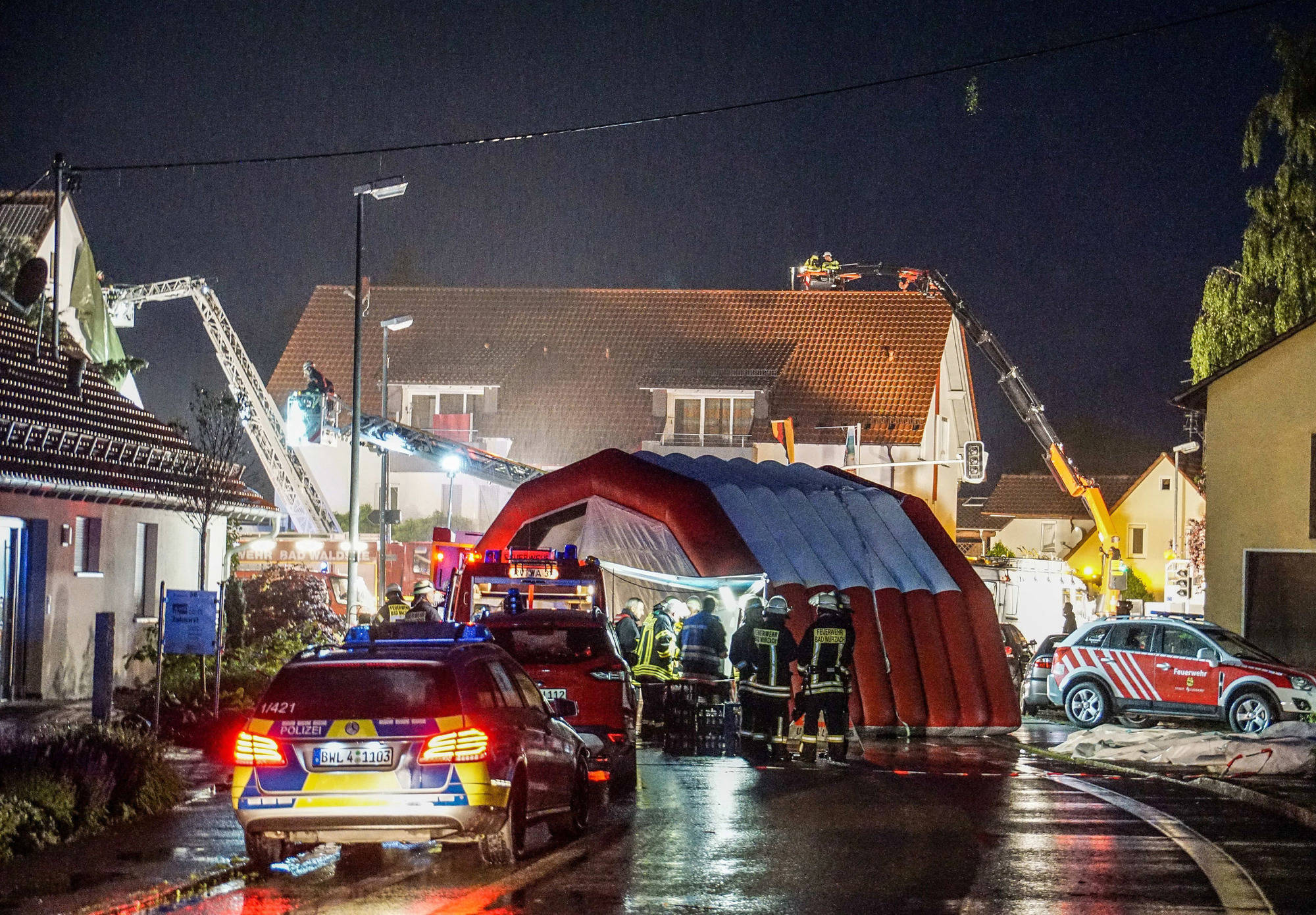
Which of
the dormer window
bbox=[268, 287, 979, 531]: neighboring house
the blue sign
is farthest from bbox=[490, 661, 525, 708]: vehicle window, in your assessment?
the dormer window

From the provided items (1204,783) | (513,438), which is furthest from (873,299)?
(1204,783)

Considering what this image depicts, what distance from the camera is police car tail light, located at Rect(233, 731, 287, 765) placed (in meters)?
10.5

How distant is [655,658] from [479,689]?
423 inches

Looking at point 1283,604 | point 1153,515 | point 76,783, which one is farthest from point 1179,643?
point 1153,515

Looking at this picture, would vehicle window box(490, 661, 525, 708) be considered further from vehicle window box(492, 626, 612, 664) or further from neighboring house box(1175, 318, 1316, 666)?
neighboring house box(1175, 318, 1316, 666)

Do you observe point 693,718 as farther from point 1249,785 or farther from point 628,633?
point 1249,785

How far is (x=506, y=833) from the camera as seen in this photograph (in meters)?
10.9

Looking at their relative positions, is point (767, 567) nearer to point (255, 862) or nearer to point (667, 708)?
point (667, 708)

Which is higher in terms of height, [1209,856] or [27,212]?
[27,212]

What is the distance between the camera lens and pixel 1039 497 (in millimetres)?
94000

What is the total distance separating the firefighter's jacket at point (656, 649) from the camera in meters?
21.4

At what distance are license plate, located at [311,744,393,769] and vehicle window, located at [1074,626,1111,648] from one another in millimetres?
16556

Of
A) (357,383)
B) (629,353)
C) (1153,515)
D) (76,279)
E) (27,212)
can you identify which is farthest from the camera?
(1153,515)

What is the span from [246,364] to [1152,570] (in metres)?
47.4
